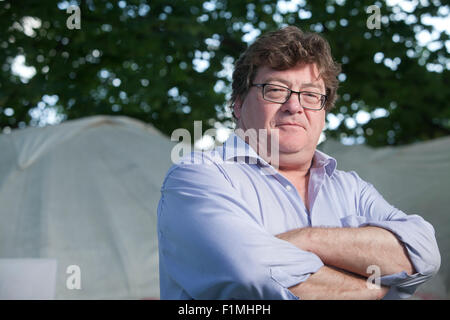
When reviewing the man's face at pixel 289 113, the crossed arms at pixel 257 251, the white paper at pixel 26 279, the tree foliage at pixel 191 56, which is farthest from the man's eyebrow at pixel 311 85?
the tree foliage at pixel 191 56

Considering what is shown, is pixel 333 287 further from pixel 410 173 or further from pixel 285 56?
pixel 410 173

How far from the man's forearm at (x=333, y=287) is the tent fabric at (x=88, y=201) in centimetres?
195

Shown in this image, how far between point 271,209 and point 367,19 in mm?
3192

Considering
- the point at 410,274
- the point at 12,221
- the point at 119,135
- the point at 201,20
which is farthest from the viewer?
the point at 119,135

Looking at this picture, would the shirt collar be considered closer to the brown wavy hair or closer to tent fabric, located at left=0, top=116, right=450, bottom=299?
the brown wavy hair

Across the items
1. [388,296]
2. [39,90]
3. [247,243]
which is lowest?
[388,296]

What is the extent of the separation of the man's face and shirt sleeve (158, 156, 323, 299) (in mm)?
239

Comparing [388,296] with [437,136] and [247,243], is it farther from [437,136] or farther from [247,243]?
[437,136]

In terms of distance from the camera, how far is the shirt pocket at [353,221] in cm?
140

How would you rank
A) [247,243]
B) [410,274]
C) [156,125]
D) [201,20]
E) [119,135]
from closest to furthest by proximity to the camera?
1. [247,243]
2. [410,274]
3. [201,20]
4. [119,135]
5. [156,125]

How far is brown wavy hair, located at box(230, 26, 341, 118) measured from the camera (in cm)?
139

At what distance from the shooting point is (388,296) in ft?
4.42

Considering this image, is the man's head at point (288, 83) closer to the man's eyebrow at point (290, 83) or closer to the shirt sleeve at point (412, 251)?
the man's eyebrow at point (290, 83)
